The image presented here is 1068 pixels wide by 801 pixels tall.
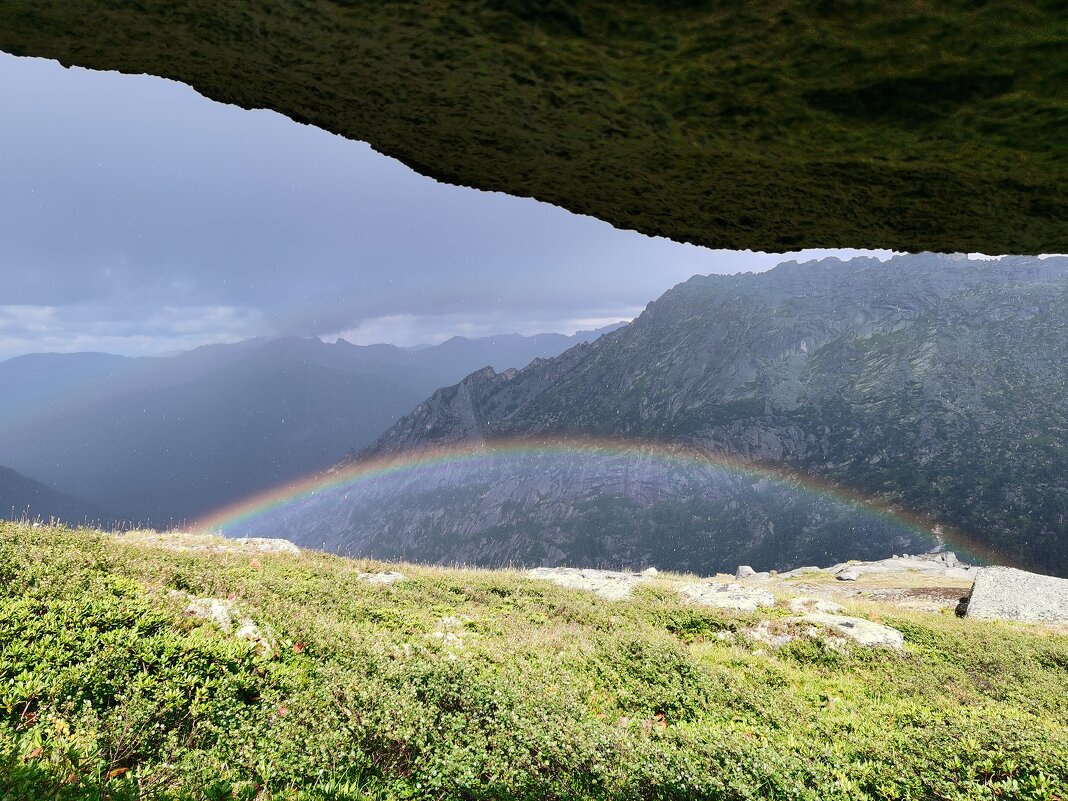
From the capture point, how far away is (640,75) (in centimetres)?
361

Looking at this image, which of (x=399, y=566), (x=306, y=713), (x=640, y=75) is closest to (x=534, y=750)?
(x=306, y=713)

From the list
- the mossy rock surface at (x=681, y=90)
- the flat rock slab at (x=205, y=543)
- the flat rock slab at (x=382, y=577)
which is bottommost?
the flat rock slab at (x=382, y=577)

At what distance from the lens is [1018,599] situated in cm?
2341

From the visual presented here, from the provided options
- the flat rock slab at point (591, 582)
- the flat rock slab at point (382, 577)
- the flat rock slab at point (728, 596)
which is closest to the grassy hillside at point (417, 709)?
the flat rock slab at point (382, 577)

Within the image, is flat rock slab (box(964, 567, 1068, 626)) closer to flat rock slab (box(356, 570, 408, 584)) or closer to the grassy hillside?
the grassy hillside

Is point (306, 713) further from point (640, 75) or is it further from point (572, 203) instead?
point (640, 75)

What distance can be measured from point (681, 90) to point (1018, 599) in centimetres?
3117

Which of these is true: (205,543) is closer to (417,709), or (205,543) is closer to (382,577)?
(382,577)

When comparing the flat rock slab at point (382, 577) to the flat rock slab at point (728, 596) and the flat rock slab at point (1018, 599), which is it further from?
the flat rock slab at point (1018, 599)

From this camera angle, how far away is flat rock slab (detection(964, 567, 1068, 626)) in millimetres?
21938

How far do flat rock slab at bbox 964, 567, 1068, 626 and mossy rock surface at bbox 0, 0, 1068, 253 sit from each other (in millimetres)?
24711

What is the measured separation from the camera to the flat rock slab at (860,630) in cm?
1529

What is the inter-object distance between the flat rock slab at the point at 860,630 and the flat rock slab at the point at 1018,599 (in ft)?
31.3

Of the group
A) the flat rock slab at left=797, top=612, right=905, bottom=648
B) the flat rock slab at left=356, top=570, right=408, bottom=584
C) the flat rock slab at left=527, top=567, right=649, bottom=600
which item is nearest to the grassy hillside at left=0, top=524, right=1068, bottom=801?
the flat rock slab at left=797, top=612, right=905, bottom=648
